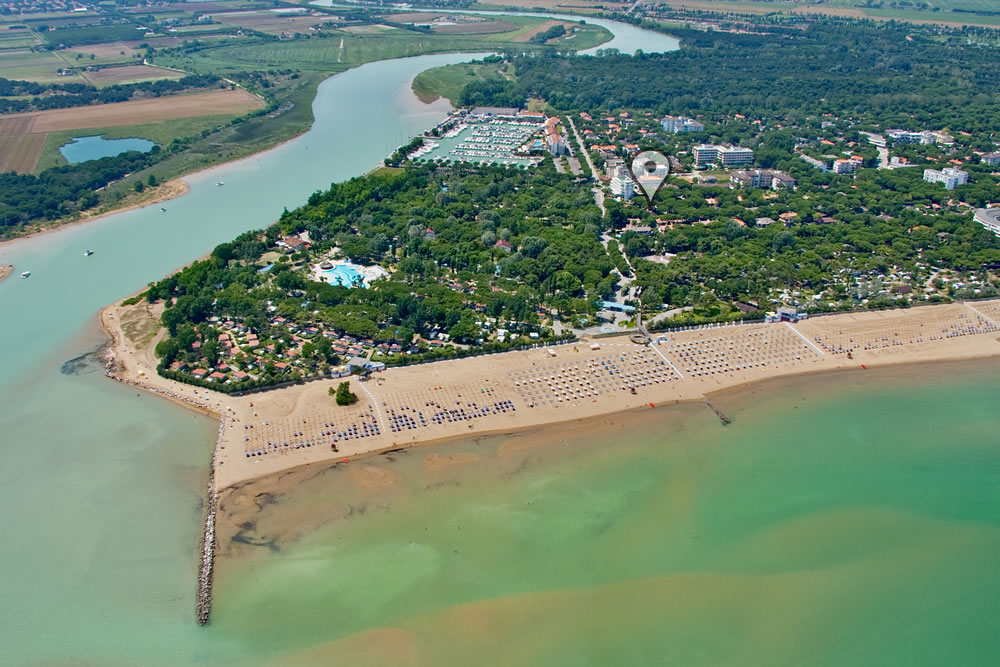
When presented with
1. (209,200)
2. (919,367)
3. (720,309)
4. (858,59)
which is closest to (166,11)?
(209,200)

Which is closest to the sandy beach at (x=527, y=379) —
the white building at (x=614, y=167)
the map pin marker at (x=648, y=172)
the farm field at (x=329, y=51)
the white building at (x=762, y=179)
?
the map pin marker at (x=648, y=172)

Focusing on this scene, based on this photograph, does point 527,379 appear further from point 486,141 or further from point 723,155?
point 486,141

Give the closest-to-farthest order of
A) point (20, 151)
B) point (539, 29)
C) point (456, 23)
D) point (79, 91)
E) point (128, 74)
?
point (20, 151) < point (79, 91) < point (128, 74) < point (539, 29) < point (456, 23)

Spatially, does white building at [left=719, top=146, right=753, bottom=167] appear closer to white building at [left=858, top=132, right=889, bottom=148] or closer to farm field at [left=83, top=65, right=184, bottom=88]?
white building at [left=858, top=132, right=889, bottom=148]

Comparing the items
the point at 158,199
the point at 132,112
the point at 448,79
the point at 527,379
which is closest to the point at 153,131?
the point at 132,112

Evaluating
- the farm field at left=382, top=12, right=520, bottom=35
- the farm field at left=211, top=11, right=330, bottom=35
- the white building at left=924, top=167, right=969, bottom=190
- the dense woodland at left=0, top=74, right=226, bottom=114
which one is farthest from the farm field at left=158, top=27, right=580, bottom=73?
the white building at left=924, top=167, right=969, bottom=190
